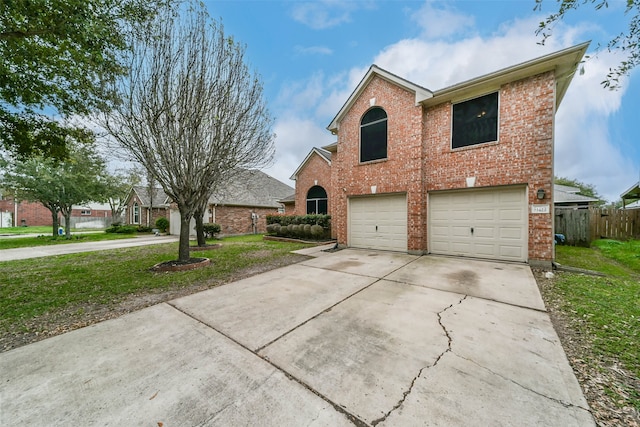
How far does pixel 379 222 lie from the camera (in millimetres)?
8859

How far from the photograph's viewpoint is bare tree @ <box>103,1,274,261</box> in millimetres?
5617

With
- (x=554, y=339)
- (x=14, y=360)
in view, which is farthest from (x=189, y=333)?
(x=554, y=339)

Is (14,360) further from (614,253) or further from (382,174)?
(614,253)

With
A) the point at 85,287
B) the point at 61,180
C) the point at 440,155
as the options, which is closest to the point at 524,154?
the point at 440,155

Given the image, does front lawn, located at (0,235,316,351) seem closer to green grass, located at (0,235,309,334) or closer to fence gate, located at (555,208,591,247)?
green grass, located at (0,235,309,334)

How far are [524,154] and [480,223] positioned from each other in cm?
217

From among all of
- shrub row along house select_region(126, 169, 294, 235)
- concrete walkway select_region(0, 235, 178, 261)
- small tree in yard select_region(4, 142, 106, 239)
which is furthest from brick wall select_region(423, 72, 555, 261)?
small tree in yard select_region(4, 142, 106, 239)

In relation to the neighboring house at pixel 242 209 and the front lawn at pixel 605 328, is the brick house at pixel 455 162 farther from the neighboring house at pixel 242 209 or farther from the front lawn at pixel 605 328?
the neighboring house at pixel 242 209

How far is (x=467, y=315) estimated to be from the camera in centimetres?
333

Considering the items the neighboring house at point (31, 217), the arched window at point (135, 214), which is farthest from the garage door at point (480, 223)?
the neighboring house at point (31, 217)

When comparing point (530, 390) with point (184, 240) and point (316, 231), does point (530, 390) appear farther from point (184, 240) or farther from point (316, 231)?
point (316, 231)

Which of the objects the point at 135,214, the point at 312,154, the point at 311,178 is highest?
the point at 312,154

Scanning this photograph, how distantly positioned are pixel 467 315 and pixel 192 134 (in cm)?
713

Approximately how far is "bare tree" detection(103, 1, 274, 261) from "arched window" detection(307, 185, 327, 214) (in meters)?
7.51
